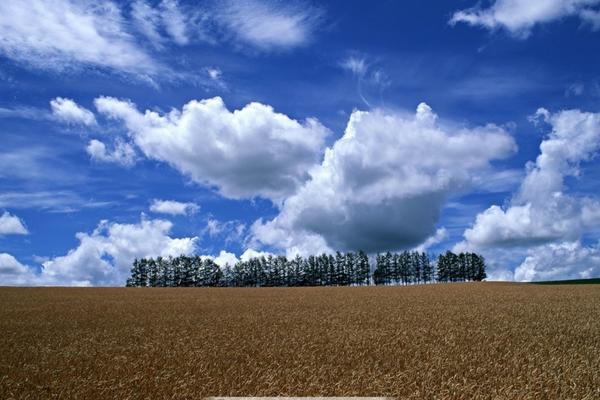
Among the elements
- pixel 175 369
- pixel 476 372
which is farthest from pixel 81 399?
pixel 476 372

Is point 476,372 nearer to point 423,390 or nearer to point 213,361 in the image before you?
point 423,390

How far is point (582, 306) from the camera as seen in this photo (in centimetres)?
2823

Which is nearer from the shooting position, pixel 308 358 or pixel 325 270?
pixel 308 358

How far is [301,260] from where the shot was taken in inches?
5748

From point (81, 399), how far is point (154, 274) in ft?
446

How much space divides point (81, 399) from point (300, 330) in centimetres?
932

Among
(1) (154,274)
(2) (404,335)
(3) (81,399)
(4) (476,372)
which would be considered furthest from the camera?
(1) (154,274)

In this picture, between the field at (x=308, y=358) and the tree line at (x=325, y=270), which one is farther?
the tree line at (x=325, y=270)

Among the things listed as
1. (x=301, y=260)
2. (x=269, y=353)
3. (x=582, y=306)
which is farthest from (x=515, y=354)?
(x=301, y=260)

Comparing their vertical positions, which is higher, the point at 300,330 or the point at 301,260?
the point at 301,260

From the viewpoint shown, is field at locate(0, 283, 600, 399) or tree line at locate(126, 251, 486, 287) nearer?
field at locate(0, 283, 600, 399)

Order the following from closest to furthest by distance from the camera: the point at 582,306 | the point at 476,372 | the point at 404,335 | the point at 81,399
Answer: the point at 81,399 → the point at 476,372 → the point at 404,335 → the point at 582,306

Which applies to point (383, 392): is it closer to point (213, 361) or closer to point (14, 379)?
point (213, 361)

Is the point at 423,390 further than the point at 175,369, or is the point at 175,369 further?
the point at 175,369
